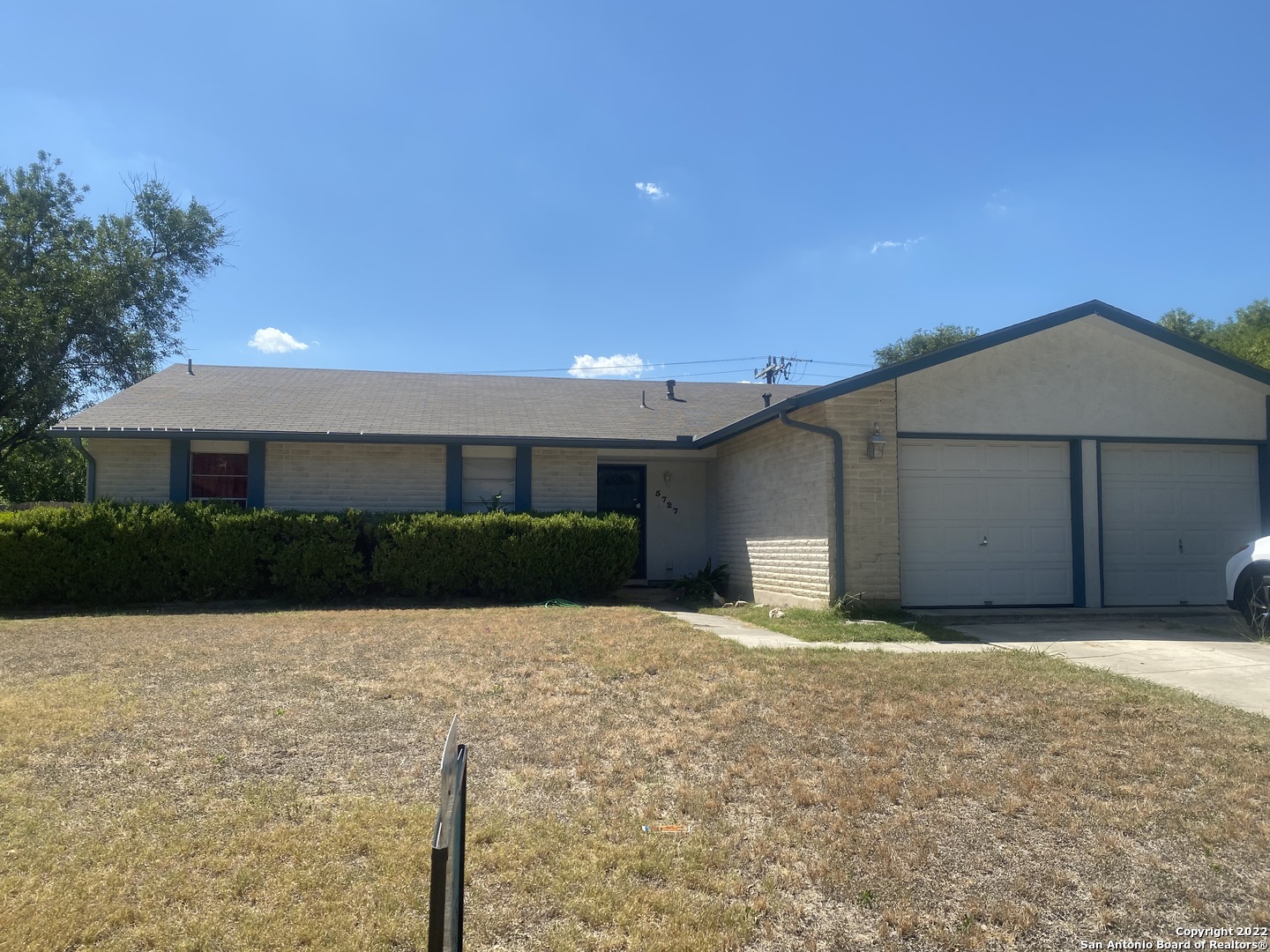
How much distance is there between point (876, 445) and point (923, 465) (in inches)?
35.7

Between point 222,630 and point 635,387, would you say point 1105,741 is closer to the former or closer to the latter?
point 222,630

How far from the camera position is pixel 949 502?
10453 mm

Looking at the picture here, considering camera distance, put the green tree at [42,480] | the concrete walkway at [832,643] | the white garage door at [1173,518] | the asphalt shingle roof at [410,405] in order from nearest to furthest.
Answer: the concrete walkway at [832,643], the white garage door at [1173,518], the asphalt shingle roof at [410,405], the green tree at [42,480]

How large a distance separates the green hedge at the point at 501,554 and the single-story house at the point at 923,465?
1451mm

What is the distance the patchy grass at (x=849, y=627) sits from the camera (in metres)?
8.50

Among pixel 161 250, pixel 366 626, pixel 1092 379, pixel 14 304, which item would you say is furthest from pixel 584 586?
pixel 161 250

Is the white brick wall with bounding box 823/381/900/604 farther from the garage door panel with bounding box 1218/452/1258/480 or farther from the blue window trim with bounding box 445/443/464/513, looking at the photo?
the blue window trim with bounding box 445/443/464/513

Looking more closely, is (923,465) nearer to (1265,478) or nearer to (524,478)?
(1265,478)

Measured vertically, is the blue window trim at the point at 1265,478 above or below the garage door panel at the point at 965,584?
above

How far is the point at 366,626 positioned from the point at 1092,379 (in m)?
10.1

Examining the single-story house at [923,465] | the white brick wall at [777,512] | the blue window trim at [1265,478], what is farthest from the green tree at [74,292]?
the blue window trim at [1265,478]

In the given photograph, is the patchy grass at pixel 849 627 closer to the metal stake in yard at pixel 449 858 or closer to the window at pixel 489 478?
the window at pixel 489 478

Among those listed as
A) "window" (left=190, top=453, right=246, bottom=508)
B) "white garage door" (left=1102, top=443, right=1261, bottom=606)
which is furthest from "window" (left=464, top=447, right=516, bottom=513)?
"white garage door" (left=1102, top=443, right=1261, bottom=606)

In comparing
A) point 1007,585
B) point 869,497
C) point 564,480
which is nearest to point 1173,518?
point 1007,585
